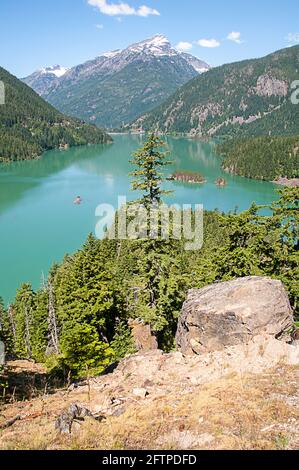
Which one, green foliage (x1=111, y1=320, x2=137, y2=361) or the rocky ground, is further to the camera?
green foliage (x1=111, y1=320, x2=137, y2=361)

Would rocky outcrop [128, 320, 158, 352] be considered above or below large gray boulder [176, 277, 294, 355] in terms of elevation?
below

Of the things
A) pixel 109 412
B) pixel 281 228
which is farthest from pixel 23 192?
pixel 109 412

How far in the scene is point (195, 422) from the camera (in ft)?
39.4

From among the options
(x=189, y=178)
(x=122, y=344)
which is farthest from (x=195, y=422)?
(x=189, y=178)

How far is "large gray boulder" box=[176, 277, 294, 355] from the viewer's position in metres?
18.3

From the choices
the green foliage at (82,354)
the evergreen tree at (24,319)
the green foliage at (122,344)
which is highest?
the green foliage at (82,354)

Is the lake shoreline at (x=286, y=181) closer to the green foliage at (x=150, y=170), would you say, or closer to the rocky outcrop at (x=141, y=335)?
the rocky outcrop at (x=141, y=335)

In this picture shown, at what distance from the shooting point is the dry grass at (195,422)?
10914mm

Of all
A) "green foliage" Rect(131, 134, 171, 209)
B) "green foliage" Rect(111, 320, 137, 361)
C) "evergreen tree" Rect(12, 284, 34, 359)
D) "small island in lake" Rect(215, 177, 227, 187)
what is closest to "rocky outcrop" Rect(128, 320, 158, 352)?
"green foliage" Rect(111, 320, 137, 361)

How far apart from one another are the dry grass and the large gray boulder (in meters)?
3.56

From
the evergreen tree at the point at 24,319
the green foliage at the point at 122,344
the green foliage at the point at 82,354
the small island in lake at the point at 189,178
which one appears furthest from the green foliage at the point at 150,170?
the small island in lake at the point at 189,178

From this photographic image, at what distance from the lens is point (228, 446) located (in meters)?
10.5

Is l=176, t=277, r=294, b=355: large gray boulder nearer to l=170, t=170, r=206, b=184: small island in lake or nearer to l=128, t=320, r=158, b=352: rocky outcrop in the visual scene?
l=128, t=320, r=158, b=352: rocky outcrop

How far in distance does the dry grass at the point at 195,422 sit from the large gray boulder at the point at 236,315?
11.7 feet
